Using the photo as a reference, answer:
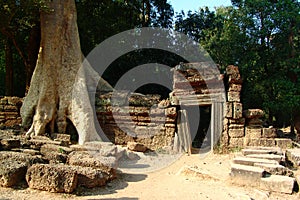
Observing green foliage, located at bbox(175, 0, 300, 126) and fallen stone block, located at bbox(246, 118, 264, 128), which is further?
green foliage, located at bbox(175, 0, 300, 126)

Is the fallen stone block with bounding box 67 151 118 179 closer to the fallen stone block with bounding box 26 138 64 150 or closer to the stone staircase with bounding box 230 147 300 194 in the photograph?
the fallen stone block with bounding box 26 138 64 150

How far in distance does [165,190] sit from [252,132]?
4.14m

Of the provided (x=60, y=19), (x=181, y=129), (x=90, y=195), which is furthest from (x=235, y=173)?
(x=60, y=19)

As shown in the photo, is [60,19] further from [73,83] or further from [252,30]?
[252,30]

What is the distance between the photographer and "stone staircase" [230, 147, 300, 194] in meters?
4.32

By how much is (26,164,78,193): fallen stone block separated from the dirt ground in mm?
A: 89

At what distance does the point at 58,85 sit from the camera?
8.16 meters

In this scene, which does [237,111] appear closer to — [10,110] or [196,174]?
[196,174]

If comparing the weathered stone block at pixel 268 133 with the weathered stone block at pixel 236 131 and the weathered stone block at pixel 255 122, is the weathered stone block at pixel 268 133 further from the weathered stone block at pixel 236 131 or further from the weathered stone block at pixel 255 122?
the weathered stone block at pixel 236 131

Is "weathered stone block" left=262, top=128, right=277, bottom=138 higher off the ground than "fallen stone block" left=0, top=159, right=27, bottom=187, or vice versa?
"weathered stone block" left=262, top=128, right=277, bottom=138

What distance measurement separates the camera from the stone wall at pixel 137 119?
849 cm

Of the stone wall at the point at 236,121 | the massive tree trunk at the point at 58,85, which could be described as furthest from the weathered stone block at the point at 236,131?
the massive tree trunk at the point at 58,85

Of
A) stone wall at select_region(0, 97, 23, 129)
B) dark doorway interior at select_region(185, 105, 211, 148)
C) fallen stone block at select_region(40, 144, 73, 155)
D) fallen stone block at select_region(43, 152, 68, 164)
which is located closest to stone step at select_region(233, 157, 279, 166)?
fallen stone block at select_region(43, 152, 68, 164)

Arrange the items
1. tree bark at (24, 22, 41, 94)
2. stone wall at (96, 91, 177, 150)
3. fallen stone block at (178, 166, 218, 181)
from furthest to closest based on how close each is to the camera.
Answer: tree bark at (24, 22, 41, 94), stone wall at (96, 91, 177, 150), fallen stone block at (178, 166, 218, 181)
